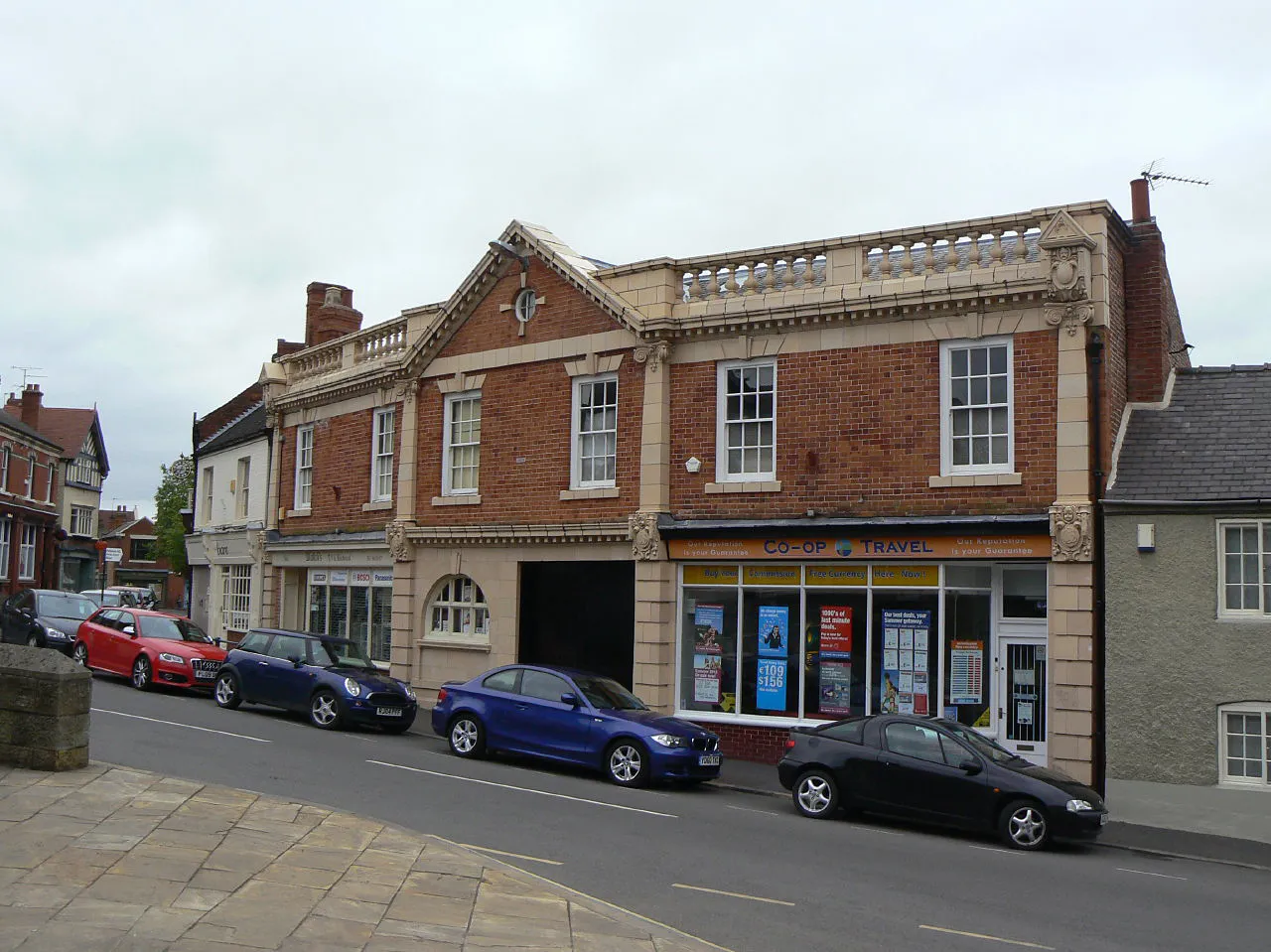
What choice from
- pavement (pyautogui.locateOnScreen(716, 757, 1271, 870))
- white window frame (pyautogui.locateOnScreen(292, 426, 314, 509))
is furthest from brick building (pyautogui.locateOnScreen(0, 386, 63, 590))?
pavement (pyautogui.locateOnScreen(716, 757, 1271, 870))

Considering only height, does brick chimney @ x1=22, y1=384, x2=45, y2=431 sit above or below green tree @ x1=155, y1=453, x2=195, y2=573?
above

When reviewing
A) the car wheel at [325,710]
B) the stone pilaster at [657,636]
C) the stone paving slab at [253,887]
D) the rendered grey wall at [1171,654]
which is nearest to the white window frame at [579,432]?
the stone pilaster at [657,636]

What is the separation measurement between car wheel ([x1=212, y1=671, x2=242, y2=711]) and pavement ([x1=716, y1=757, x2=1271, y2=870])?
10.5m

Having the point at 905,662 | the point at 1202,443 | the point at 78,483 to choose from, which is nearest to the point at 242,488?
the point at 905,662

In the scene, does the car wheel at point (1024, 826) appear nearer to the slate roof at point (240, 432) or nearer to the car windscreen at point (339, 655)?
the car windscreen at point (339, 655)

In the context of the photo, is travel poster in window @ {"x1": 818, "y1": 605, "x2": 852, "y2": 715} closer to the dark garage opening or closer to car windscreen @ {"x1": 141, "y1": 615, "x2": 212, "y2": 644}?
the dark garage opening

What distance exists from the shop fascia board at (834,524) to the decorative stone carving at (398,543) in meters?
6.80

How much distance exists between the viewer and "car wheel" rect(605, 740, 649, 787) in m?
15.6

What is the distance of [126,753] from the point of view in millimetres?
14414

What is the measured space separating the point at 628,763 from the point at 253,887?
7.93m

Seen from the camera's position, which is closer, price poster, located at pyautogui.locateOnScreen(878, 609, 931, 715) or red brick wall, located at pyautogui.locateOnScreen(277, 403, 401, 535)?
price poster, located at pyautogui.locateOnScreen(878, 609, 931, 715)

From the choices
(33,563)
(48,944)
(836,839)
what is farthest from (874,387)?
(33,563)

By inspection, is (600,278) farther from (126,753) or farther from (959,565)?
(126,753)

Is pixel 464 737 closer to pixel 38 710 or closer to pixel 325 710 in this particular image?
pixel 325 710
